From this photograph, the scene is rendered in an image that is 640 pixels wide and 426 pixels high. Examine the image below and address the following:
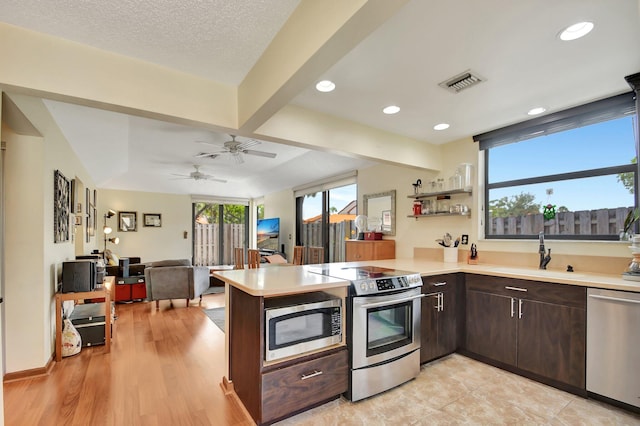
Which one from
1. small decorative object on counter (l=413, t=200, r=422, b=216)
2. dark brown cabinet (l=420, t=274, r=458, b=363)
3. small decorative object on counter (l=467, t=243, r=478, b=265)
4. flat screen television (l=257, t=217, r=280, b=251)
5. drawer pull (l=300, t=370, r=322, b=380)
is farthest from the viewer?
flat screen television (l=257, t=217, r=280, b=251)

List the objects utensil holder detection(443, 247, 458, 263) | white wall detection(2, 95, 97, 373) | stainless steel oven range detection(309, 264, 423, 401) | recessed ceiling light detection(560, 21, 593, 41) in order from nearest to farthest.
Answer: recessed ceiling light detection(560, 21, 593, 41), stainless steel oven range detection(309, 264, 423, 401), white wall detection(2, 95, 97, 373), utensil holder detection(443, 247, 458, 263)

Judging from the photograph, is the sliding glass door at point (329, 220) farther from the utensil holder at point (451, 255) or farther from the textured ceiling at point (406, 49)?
the textured ceiling at point (406, 49)

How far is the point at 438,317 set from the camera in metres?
2.80

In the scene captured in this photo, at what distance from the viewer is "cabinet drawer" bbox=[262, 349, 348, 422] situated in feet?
6.03

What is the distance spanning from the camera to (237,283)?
206cm

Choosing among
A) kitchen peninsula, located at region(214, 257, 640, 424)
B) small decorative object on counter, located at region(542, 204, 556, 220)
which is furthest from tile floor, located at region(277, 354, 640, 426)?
small decorative object on counter, located at region(542, 204, 556, 220)

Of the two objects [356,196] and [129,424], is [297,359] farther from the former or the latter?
[356,196]

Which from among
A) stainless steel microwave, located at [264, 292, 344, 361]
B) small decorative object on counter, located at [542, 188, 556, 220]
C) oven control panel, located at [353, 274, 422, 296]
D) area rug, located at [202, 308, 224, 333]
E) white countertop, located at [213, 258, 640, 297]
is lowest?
area rug, located at [202, 308, 224, 333]

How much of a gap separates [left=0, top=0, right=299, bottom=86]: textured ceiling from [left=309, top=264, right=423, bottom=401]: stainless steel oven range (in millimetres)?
1767

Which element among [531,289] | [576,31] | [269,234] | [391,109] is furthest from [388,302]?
[269,234]

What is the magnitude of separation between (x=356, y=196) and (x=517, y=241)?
2.61 metres

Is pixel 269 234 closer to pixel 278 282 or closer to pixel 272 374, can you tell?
pixel 278 282

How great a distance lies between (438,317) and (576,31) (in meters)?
2.34

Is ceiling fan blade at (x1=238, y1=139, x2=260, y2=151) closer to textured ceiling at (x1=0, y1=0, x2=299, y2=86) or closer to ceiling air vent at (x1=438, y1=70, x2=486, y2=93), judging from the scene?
textured ceiling at (x1=0, y1=0, x2=299, y2=86)
